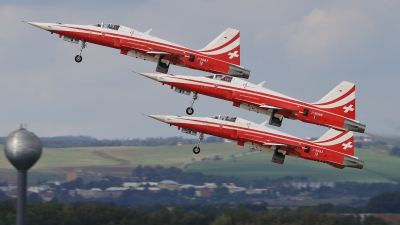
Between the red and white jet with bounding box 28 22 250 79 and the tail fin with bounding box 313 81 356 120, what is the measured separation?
22.1 feet

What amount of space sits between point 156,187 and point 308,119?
2457 inches

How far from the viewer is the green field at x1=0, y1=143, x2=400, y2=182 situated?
11700cm

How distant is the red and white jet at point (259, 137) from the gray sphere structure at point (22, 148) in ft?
36.2

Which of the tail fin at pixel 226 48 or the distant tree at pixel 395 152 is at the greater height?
the tail fin at pixel 226 48

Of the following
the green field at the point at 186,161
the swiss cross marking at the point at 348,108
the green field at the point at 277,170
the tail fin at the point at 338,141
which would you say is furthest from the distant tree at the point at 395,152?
the swiss cross marking at the point at 348,108

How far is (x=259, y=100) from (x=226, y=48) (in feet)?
A: 16.0

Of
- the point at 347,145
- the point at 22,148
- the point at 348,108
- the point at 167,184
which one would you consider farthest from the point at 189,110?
the point at 167,184

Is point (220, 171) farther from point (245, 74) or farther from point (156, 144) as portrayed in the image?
point (245, 74)

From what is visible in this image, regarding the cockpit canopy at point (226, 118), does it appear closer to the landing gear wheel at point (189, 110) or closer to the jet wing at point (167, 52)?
the landing gear wheel at point (189, 110)

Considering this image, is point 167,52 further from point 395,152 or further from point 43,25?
point 395,152

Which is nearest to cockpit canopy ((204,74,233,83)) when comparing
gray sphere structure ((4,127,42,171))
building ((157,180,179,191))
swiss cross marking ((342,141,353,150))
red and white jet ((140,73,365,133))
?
red and white jet ((140,73,365,133))

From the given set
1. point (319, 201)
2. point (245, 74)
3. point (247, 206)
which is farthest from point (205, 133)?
point (319, 201)

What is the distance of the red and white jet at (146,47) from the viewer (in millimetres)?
64875

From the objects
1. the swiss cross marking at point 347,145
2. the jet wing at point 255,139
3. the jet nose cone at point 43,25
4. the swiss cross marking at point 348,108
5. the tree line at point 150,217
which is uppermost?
the jet nose cone at point 43,25
